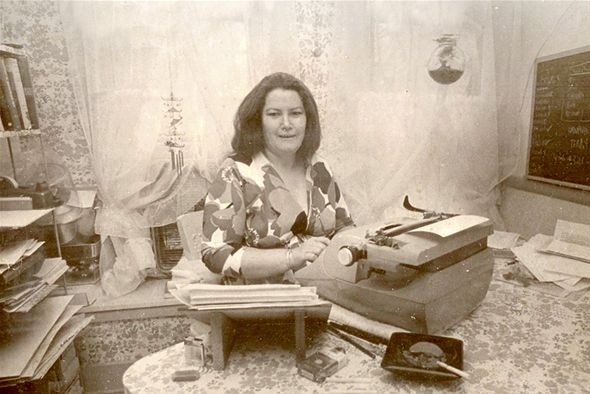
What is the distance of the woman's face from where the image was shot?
5.58 ft

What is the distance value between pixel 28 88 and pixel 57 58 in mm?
264

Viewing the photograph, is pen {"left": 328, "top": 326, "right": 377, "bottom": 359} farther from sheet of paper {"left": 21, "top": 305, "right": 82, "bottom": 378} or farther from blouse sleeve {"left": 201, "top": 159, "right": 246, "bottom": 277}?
sheet of paper {"left": 21, "top": 305, "right": 82, "bottom": 378}

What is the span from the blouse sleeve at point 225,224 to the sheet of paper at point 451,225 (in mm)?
545

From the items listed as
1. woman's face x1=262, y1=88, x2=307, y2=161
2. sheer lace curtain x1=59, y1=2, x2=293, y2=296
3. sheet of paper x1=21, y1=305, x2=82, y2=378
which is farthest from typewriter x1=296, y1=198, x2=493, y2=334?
sheer lace curtain x1=59, y1=2, x2=293, y2=296

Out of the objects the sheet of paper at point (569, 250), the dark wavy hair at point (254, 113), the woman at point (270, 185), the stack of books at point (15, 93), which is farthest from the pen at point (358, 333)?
the stack of books at point (15, 93)

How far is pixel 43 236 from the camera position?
2301 mm

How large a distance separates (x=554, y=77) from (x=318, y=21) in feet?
3.59

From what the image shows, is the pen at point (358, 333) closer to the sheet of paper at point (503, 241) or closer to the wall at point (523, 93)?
the sheet of paper at point (503, 241)

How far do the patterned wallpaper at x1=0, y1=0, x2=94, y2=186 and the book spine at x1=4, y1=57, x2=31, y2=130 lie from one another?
0.86 feet

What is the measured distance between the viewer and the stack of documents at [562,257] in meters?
1.63

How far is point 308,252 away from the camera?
1.37 m

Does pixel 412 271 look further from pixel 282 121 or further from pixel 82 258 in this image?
pixel 82 258

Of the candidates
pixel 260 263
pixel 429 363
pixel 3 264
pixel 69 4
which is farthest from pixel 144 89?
pixel 429 363

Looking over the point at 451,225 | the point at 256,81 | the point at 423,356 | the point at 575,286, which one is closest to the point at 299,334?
the point at 423,356
